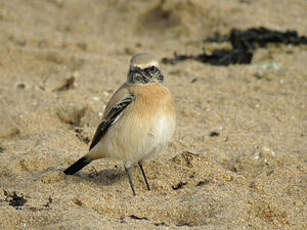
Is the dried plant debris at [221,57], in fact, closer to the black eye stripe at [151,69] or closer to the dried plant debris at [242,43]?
the dried plant debris at [242,43]

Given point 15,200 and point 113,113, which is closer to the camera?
point 15,200

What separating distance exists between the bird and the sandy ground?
365 millimetres

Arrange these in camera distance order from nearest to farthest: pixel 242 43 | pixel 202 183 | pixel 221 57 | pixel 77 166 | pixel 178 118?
pixel 202 183, pixel 77 166, pixel 178 118, pixel 221 57, pixel 242 43

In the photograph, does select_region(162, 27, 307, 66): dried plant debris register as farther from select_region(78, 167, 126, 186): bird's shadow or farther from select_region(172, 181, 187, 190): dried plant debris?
select_region(172, 181, 187, 190): dried plant debris

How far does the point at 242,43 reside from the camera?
9641 mm

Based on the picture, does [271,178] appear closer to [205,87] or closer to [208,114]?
[208,114]

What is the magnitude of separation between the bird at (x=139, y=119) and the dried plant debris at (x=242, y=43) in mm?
4110

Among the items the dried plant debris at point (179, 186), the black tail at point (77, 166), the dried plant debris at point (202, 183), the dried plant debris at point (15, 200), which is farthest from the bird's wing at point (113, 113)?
the dried plant debris at point (15, 200)

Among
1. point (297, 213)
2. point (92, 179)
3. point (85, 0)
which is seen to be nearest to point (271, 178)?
point (297, 213)

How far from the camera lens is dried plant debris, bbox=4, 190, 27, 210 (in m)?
4.53

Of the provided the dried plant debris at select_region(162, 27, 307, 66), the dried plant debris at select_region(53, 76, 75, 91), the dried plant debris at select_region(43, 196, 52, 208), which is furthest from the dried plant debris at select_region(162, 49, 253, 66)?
the dried plant debris at select_region(43, 196, 52, 208)

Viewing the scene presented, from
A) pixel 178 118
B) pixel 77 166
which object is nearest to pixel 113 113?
pixel 77 166

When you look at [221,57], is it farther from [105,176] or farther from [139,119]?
[139,119]

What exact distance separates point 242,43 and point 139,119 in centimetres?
501
